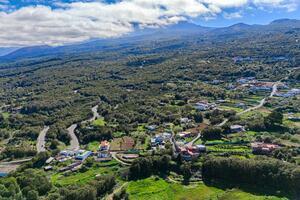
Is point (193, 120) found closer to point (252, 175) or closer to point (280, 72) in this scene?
point (252, 175)

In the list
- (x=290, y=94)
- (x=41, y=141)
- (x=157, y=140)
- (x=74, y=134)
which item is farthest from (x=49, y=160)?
(x=290, y=94)

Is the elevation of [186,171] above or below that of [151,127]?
above

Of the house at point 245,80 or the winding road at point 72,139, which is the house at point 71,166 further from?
the house at point 245,80

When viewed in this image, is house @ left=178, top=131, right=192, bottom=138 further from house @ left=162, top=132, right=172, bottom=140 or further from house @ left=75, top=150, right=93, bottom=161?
house @ left=75, top=150, right=93, bottom=161

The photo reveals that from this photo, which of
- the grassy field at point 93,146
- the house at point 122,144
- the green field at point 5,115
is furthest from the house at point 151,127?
the green field at point 5,115

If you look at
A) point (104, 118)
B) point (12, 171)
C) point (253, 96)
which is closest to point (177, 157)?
point (12, 171)

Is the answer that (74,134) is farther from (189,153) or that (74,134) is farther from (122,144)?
(189,153)
